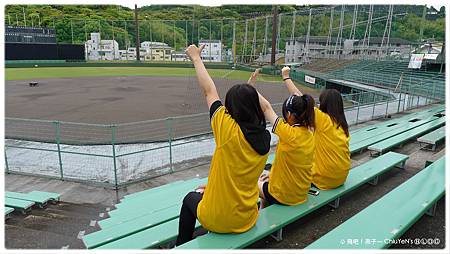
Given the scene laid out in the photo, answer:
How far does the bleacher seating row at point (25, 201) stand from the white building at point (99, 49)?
58.7m

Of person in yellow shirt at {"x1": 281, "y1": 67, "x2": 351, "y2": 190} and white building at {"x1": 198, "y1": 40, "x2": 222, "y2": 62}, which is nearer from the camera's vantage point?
person in yellow shirt at {"x1": 281, "y1": 67, "x2": 351, "y2": 190}

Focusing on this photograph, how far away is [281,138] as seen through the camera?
2939 mm

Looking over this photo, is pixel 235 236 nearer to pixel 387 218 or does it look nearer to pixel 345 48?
pixel 387 218

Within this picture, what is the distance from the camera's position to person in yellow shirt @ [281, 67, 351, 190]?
3.57 metres

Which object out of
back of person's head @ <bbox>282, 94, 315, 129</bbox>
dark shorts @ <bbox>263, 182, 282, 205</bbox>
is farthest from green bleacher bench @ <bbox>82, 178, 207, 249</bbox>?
back of person's head @ <bbox>282, 94, 315, 129</bbox>

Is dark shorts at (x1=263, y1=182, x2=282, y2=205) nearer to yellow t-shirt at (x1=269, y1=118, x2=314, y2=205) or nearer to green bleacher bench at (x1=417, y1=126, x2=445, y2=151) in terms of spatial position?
yellow t-shirt at (x1=269, y1=118, x2=314, y2=205)

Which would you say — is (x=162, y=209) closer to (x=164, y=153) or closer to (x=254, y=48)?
(x=164, y=153)

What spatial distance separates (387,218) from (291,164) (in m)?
0.96

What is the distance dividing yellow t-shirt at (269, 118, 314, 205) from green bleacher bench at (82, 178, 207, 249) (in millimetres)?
1218

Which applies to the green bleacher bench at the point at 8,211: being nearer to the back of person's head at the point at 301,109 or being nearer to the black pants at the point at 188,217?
the black pants at the point at 188,217

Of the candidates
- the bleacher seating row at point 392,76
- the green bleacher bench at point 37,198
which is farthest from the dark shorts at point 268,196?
the bleacher seating row at point 392,76

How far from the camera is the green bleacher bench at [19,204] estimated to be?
4.50 m

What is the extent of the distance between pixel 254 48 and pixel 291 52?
609 centimetres

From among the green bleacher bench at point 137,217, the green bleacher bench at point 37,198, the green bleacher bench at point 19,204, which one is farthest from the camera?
the green bleacher bench at point 37,198
